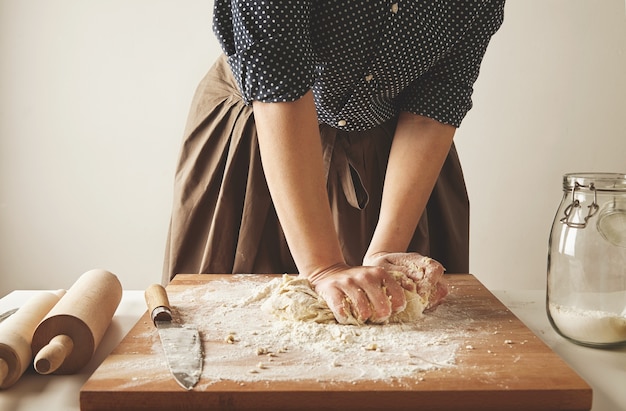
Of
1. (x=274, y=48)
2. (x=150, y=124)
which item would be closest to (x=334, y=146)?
(x=274, y=48)

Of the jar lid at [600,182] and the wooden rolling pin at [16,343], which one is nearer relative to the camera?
the wooden rolling pin at [16,343]

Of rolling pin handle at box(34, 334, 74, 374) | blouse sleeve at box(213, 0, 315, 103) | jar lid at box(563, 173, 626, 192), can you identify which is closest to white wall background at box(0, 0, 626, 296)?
blouse sleeve at box(213, 0, 315, 103)

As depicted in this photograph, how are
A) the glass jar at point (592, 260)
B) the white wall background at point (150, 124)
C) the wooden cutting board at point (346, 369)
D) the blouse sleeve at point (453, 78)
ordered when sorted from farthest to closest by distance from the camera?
the white wall background at point (150, 124), the blouse sleeve at point (453, 78), the glass jar at point (592, 260), the wooden cutting board at point (346, 369)

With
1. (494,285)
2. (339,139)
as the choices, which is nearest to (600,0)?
(494,285)

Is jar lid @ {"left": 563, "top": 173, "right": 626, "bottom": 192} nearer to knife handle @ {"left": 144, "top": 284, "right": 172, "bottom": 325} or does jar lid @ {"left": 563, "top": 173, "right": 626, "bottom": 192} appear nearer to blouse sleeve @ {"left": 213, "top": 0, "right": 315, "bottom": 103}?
blouse sleeve @ {"left": 213, "top": 0, "right": 315, "bottom": 103}

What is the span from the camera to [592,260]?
771mm

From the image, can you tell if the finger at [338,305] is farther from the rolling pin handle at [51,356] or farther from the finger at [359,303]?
the rolling pin handle at [51,356]

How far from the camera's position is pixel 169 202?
2.45 m

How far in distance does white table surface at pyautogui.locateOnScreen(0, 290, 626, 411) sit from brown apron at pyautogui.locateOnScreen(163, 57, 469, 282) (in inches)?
8.3

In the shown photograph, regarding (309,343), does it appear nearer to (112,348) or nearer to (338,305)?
(338,305)

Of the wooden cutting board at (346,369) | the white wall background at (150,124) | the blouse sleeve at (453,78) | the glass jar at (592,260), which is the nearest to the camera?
the wooden cutting board at (346,369)

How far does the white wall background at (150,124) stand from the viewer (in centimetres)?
232

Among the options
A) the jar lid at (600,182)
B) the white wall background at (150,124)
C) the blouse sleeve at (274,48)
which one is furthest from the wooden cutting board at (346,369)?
the white wall background at (150,124)

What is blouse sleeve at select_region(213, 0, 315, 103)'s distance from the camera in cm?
81
